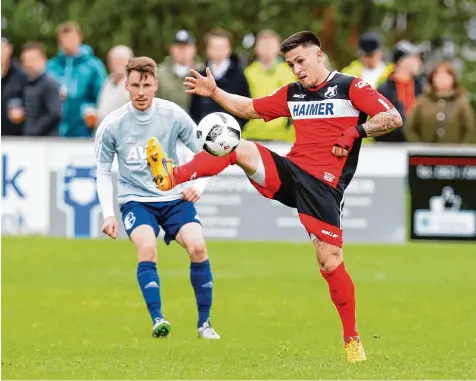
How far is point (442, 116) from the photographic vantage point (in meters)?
19.0

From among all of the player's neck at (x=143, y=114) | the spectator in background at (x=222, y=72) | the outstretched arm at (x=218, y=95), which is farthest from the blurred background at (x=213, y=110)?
the outstretched arm at (x=218, y=95)

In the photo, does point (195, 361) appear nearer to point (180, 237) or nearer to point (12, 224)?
point (180, 237)

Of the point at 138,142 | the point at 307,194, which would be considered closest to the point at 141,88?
the point at 138,142

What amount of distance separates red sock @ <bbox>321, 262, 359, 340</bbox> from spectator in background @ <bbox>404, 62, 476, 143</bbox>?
9.55m

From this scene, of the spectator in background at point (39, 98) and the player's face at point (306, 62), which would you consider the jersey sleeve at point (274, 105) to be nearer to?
the player's face at point (306, 62)

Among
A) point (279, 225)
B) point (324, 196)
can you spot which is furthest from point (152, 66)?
point (279, 225)

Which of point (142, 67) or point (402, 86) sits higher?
point (402, 86)

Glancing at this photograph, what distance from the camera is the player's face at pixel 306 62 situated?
946 cm

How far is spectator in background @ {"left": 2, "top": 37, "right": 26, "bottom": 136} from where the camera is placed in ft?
65.3

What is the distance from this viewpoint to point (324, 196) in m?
9.53

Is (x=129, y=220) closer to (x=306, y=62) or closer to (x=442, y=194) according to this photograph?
(x=306, y=62)

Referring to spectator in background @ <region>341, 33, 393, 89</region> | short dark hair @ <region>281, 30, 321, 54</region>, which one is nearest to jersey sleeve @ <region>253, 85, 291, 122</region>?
short dark hair @ <region>281, 30, 321, 54</region>

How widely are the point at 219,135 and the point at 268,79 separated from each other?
9167 mm

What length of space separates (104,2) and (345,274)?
20.7 metres
